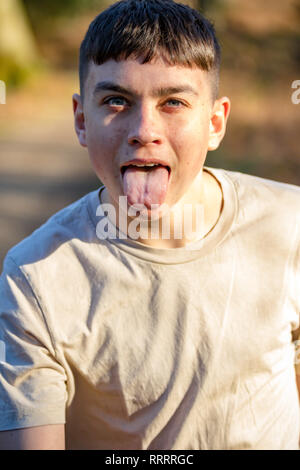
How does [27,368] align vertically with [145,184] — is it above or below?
below

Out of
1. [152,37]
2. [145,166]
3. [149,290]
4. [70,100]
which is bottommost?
[149,290]

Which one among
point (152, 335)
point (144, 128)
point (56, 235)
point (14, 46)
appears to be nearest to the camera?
point (144, 128)

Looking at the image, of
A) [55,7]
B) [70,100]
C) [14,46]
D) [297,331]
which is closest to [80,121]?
[297,331]

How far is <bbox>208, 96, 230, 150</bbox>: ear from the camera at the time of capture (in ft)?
6.64

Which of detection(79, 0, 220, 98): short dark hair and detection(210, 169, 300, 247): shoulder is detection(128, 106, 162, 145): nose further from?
detection(210, 169, 300, 247): shoulder

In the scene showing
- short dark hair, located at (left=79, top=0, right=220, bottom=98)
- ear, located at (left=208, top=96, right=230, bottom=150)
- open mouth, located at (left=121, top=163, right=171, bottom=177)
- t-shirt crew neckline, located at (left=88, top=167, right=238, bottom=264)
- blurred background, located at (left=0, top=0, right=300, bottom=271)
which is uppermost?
blurred background, located at (left=0, top=0, right=300, bottom=271)

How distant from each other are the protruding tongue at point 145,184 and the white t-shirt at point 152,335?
0.57ft

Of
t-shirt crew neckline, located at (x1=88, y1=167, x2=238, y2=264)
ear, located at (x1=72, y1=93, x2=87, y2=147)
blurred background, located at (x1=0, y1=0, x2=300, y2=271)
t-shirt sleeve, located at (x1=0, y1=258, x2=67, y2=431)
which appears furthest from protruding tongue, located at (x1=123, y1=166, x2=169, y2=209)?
blurred background, located at (x1=0, y1=0, x2=300, y2=271)

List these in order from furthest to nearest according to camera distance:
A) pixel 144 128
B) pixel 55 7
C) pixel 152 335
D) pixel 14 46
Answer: pixel 55 7 → pixel 14 46 → pixel 152 335 → pixel 144 128

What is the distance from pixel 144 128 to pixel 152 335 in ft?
2.07

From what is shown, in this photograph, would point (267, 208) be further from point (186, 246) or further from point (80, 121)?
point (80, 121)

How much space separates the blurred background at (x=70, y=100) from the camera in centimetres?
642

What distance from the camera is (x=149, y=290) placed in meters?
1.87

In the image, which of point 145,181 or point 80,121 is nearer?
point 145,181
